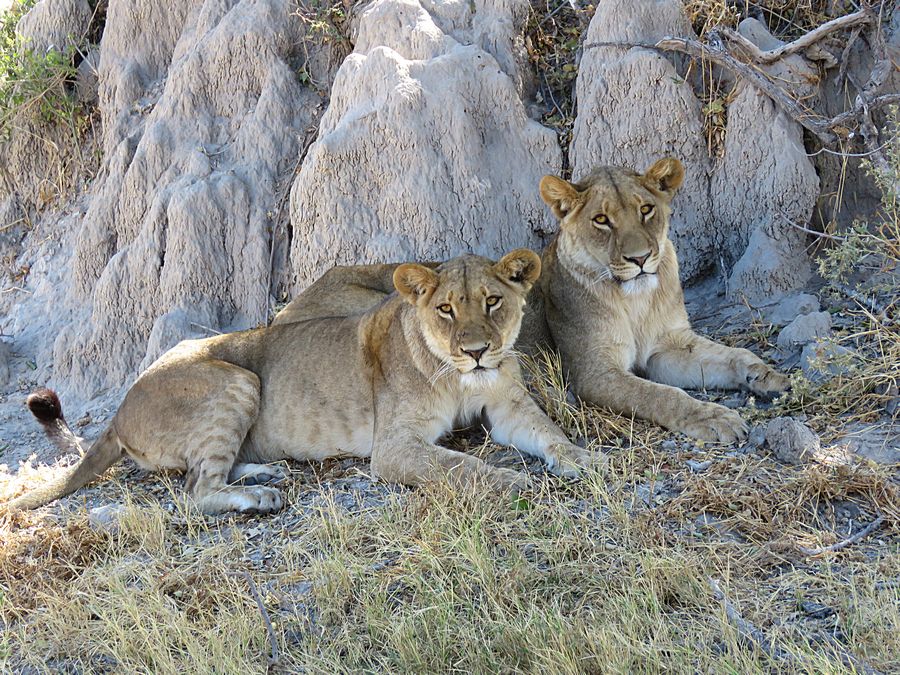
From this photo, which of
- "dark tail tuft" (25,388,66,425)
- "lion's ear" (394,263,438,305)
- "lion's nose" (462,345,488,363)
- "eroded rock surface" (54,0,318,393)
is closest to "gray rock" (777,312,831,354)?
"lion's nose" (462,345,488,363)

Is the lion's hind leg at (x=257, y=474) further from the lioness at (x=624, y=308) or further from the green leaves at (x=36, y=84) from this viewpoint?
the green leaves at (x=36, y=84)

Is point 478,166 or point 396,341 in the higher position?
point 478,166

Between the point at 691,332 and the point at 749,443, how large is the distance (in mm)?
995

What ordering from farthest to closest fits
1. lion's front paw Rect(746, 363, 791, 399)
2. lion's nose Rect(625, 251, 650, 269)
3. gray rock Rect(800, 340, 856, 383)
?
lion's nose Rect(625, 251, 650, 269) < lion's front paw Rect(746, 363, 791, 399) < gray rock Rect(800, 340, 856, 383)

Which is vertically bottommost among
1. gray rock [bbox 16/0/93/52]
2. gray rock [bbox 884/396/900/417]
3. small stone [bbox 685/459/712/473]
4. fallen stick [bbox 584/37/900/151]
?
small stone [bbox 685/459/712/473]

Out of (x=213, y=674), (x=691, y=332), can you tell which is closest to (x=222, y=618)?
(x=213, y=674)

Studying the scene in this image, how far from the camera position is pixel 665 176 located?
487 centimetres

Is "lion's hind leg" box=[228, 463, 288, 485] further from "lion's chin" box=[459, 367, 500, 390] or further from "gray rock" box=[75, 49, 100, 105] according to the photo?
"gray rock" box=[75, 49, 100, 105]

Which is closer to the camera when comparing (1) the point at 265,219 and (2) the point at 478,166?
(2) the point at 478,166

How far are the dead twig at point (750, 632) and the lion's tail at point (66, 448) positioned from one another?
298 centimetres

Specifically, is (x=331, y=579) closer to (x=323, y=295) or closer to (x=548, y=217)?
(x=323, y=295)

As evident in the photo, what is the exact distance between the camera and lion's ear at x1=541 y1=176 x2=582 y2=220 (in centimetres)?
489

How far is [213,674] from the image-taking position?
3150 millimetres

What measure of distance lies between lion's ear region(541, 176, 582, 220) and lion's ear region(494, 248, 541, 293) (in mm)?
544
